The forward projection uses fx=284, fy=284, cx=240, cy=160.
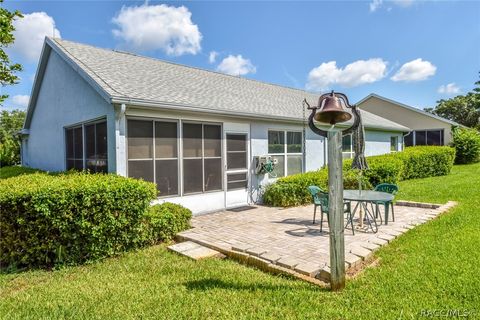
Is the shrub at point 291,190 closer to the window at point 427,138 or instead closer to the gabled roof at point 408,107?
the gabled roof at point 408,107

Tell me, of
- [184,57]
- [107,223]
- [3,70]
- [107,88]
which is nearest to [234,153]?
[107,88]

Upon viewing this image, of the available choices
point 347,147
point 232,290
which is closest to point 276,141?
point 347,147

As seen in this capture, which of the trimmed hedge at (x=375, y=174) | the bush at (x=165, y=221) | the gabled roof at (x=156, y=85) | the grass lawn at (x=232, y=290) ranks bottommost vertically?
the grass lawn at (x=232, y=290)

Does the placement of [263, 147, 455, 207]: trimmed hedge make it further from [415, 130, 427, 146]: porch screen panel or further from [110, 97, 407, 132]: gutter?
[415, 130, 427, 146]: porch screen panel

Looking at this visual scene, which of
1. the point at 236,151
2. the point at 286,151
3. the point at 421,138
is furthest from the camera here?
the point at 421,138

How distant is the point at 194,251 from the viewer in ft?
16.3

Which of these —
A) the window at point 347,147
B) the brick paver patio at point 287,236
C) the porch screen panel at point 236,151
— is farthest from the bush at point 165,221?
the window at point 347,147

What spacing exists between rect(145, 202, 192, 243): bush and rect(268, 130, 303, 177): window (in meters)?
4.41

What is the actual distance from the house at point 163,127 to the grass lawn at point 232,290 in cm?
267

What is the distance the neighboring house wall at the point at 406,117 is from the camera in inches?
859

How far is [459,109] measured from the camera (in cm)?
4325

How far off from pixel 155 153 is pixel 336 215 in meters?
4.72

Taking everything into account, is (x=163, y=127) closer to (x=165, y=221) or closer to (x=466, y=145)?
(x=165, y=221)

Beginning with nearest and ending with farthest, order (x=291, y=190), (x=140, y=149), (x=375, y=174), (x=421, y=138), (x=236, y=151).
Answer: (x=140, y=149)
(x=236, y=151)
(x=291, y=190)
(x=375, y=174)
(x=421, y=138)
